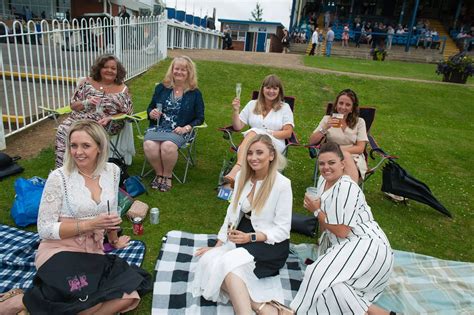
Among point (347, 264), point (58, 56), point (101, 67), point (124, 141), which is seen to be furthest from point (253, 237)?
point (58, 56)

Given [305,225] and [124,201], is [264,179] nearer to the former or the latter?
[305,225]

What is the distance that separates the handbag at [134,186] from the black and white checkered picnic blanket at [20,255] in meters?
0.91

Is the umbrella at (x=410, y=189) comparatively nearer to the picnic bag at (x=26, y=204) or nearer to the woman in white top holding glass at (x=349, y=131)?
the woman in white top holding glass at (x=349, y=131)

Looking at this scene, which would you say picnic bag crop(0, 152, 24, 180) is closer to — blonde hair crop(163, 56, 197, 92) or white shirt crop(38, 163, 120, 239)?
blonde hair crop(163, 56, 197, 92)

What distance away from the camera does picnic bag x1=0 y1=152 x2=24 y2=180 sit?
13.3 feet

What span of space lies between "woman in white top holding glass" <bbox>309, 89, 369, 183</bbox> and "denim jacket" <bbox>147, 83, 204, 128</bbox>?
142 centimetres

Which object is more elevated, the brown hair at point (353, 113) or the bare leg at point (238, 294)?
the brown hair at point (353, 113)

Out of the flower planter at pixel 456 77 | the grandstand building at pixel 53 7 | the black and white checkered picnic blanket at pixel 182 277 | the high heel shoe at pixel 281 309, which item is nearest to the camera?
the high heel shoe at pixel 281 309

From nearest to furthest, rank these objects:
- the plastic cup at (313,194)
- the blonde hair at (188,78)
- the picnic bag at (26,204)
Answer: the plastic cup at (313,194) < the picnic bag at (26,204) < the blonde hair at (188,78)

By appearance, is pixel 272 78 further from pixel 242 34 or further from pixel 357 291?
pixel 242 34

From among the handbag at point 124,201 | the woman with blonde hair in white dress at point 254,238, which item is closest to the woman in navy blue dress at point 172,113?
the handbag at point 124,201

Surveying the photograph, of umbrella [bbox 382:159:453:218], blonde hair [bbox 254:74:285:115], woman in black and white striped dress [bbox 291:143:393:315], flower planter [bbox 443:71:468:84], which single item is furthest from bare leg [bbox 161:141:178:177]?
flower planter [bbox 443:71:468:84]

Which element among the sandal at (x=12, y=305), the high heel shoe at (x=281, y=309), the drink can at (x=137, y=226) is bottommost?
the drink can at (x=137, y=226)

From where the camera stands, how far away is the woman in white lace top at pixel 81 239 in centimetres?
198
